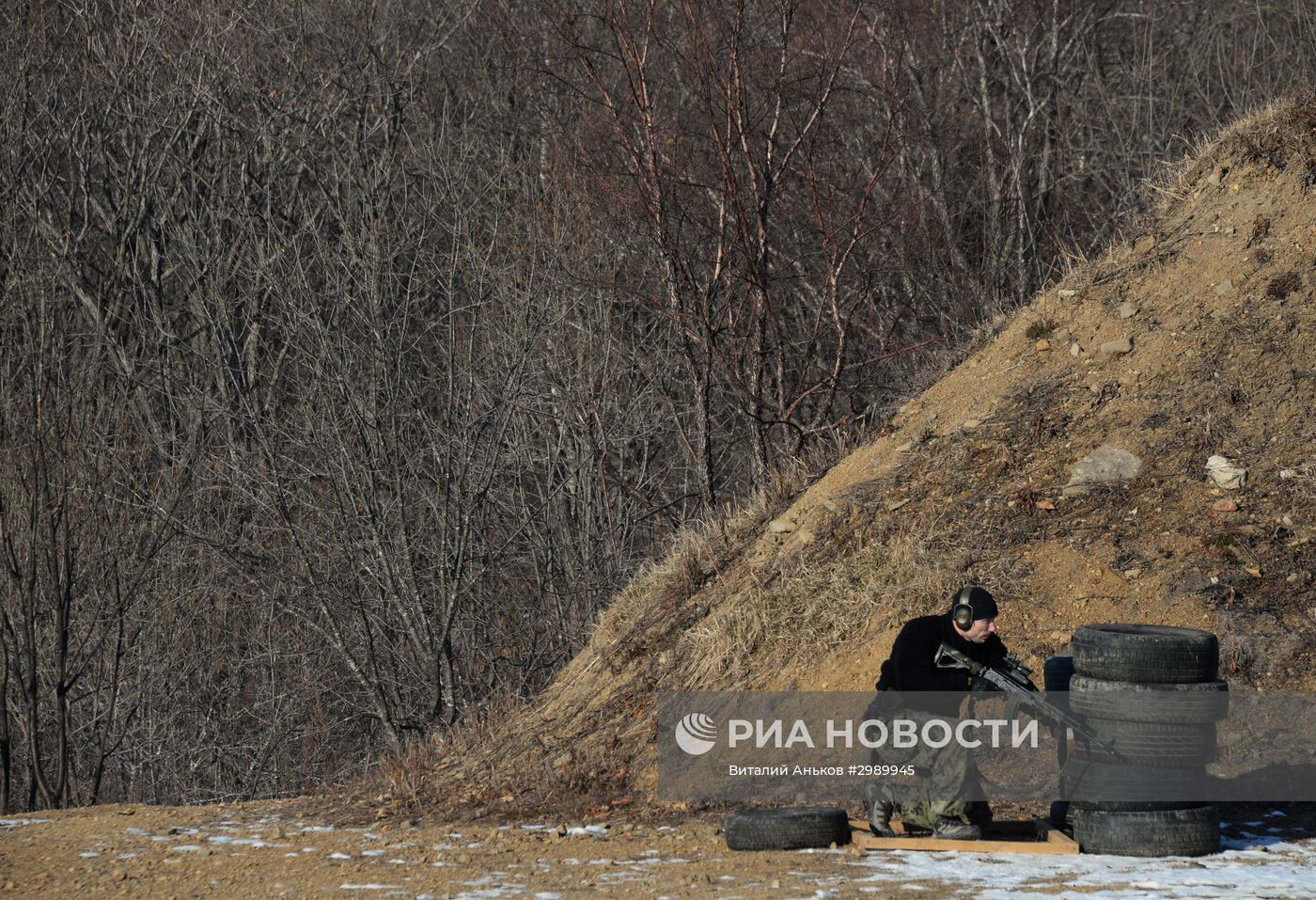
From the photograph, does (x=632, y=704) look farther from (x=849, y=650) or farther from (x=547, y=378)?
(x=547, y=378)

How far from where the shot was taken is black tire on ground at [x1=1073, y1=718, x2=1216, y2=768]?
23.1 ft

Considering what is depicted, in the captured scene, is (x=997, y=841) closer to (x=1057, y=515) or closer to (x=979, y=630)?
(x=979, y=630)

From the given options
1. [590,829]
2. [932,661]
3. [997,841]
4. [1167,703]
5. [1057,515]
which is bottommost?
[997,841]

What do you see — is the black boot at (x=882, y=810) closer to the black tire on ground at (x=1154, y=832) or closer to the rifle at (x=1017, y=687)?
the rifle at (x=1017, y=687)

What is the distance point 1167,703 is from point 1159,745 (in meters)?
0.21

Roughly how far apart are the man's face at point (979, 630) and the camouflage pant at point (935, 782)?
16.1 inches

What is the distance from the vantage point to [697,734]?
31.0ft

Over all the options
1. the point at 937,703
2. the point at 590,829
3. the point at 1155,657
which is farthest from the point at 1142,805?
the point at 590,829

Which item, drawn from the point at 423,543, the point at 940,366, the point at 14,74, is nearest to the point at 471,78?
the point at 14,74

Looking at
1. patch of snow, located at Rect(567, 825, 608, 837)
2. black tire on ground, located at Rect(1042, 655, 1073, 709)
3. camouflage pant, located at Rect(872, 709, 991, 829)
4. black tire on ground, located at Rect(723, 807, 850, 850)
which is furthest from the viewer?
patch of snow, located at Rect(567, 825, 608, 837)

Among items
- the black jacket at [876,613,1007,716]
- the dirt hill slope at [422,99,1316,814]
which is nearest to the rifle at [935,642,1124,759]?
the black jacket at [876,613,1007,716]

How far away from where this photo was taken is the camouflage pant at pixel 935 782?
7152 millimetres

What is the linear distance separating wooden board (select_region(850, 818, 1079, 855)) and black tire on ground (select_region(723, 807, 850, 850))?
15 centimetres

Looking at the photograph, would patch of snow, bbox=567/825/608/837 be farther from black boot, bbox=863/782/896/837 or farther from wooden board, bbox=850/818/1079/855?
black boot, bbox=863/782/896/837
